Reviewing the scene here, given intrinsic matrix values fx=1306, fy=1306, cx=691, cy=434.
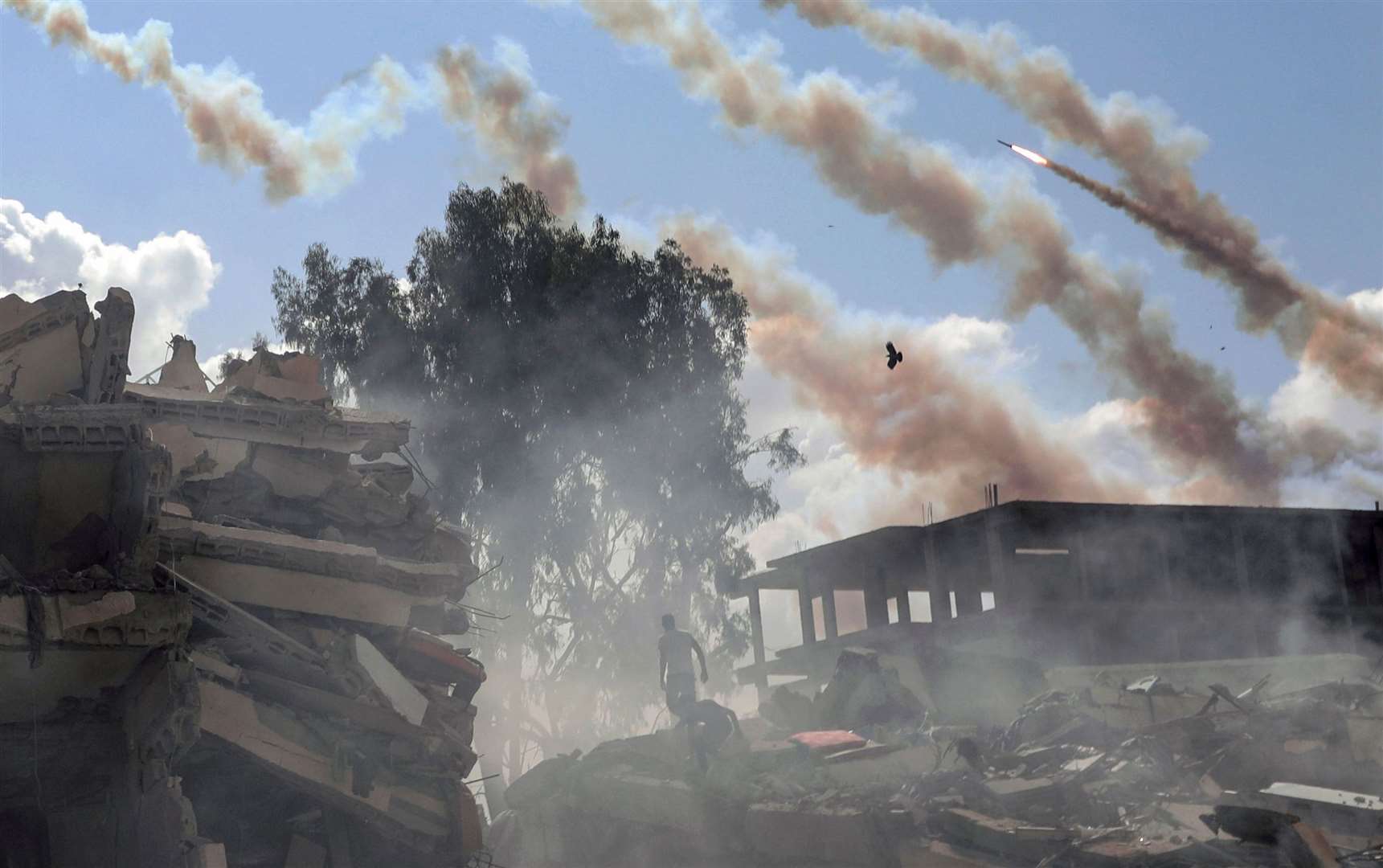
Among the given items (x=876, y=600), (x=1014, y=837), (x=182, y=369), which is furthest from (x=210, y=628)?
(x=876, y=600)

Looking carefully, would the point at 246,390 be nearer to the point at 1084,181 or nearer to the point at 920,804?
the point at 920,804

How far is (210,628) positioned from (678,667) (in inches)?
221

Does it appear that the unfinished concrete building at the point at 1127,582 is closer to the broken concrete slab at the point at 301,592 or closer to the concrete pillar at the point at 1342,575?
the concrete pillar at the point at 1342,575

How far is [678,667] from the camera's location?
13.9 meters

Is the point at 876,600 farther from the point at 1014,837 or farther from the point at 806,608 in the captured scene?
the point at 1014,837

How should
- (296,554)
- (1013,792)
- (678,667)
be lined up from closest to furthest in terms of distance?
1. (296,554)
2. (1013,792)
3. (678,667)

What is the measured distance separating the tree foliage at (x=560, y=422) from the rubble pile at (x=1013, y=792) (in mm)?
15664

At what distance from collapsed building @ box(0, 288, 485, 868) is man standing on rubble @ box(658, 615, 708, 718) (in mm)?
2697

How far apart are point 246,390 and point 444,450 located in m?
19.2

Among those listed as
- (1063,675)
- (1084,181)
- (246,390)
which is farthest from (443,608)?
(1084,181)

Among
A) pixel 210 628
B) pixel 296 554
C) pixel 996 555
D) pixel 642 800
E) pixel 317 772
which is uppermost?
pixel 996 555

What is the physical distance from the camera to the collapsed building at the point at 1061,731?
11.0 metres

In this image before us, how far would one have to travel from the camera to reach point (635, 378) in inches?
1273

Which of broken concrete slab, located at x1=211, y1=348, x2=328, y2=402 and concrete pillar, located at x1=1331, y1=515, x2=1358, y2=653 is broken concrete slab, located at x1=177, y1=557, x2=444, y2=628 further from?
concrete pillar, located at x1=1331, y1=515, x2=1358, y2=653
